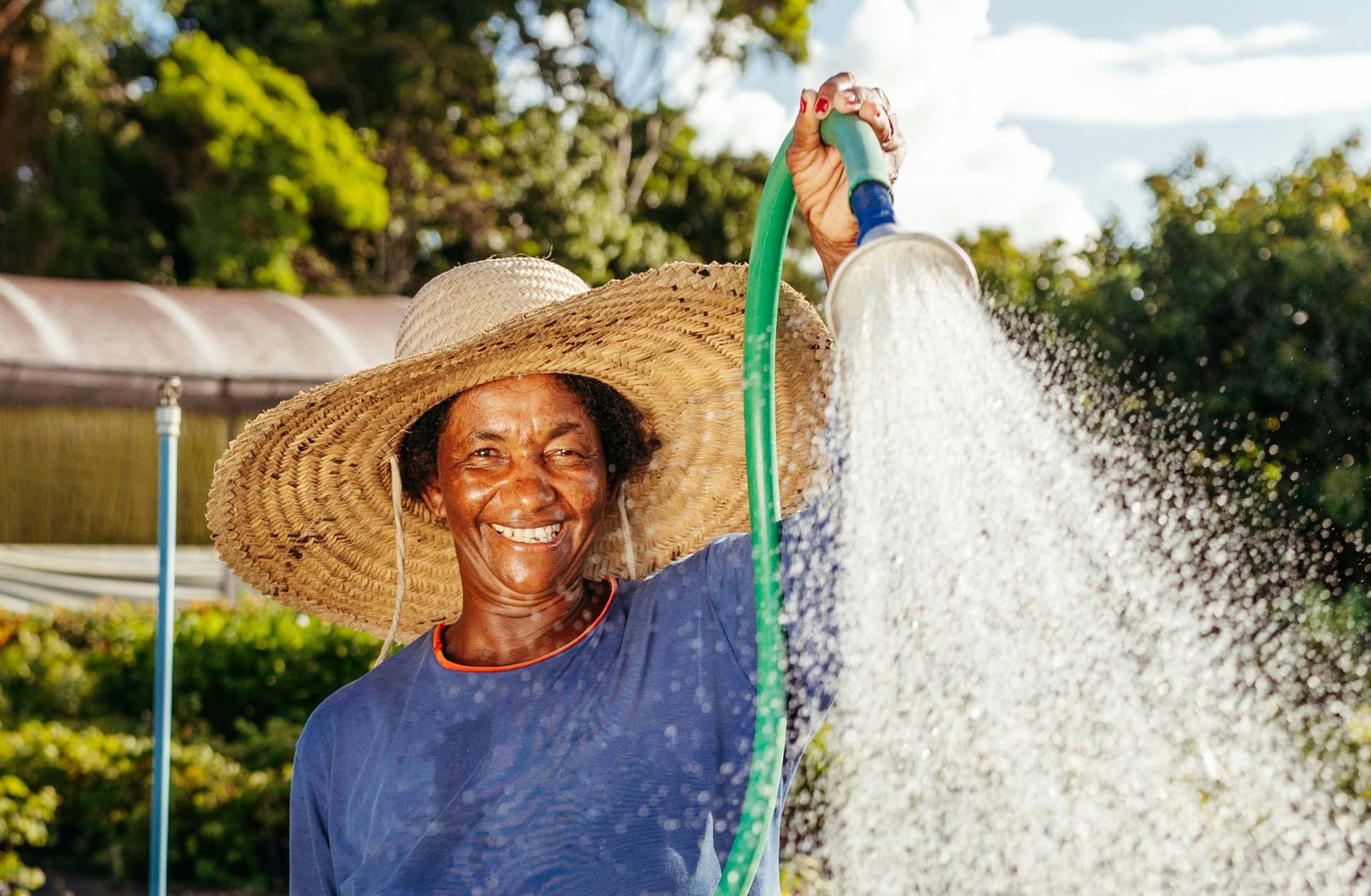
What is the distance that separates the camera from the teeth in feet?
6.34

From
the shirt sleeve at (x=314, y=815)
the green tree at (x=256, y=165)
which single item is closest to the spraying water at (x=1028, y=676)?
the shirt sleeve at (x=314, y=815)

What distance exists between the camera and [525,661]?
1938 millimetres

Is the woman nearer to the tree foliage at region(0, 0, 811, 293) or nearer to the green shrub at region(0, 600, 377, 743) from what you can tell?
the green shrub at region(0, 600, 377, 743)

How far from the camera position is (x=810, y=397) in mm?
2131

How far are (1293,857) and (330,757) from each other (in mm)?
2657

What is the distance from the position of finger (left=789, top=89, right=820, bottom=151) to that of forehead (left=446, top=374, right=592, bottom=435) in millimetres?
650

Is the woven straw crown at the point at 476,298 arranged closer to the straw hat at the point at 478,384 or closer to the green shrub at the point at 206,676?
the straw hat at the point at 478,384

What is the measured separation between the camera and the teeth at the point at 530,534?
193cm

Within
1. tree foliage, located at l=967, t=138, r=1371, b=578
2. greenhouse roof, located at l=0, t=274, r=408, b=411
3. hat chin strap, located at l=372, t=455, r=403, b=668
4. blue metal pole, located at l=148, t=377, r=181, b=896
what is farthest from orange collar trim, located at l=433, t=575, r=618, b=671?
greenhouse roof, located at l=0, t=274, r=408, b=411

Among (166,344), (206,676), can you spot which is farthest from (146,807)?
(166,344)

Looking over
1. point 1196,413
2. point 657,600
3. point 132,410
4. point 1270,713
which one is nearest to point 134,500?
point 132,410

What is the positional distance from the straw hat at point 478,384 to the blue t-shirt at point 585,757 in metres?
0.37

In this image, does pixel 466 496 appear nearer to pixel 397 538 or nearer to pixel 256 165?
pixel 397 538

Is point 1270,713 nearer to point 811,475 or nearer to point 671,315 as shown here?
point 811,475
